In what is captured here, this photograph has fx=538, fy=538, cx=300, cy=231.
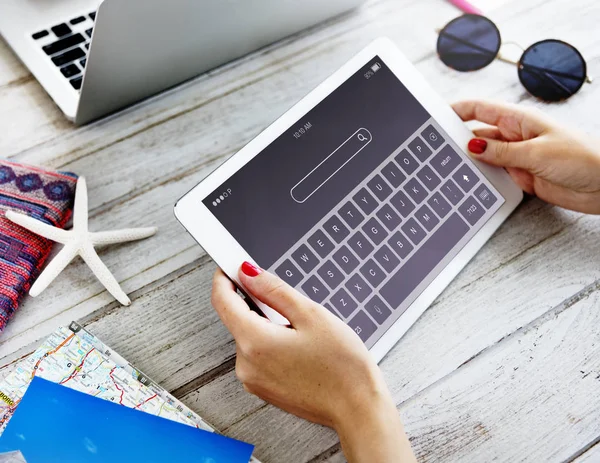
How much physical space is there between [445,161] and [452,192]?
52 mm

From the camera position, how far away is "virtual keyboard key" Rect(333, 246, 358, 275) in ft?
2.50

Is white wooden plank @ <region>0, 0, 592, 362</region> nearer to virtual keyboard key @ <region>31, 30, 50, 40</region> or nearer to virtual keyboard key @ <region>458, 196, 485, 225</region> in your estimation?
virtual keyboard key @ <region>458, 196, 485, 225</region>

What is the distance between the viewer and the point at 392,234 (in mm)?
796

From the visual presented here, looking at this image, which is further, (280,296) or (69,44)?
(69,44)

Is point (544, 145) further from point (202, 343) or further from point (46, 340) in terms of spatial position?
point (46, 340)

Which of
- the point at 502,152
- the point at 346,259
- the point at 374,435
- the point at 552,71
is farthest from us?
the point at 552,71

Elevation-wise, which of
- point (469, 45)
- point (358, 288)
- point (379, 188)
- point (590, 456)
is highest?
point (469, 45)

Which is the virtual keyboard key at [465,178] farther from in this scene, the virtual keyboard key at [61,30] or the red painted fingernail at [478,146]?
the virtual keyboard key at [61,30]

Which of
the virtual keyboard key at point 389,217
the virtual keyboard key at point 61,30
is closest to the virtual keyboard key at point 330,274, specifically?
the virtual keyboard key at point 389,217

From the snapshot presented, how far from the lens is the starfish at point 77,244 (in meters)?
0.78

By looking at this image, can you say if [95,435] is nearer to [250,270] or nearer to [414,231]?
[250,270]

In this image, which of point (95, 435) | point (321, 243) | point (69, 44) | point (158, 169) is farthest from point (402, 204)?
point (69, 44)

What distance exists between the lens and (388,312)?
2.54 ft

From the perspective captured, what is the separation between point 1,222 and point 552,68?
3.25 feet
